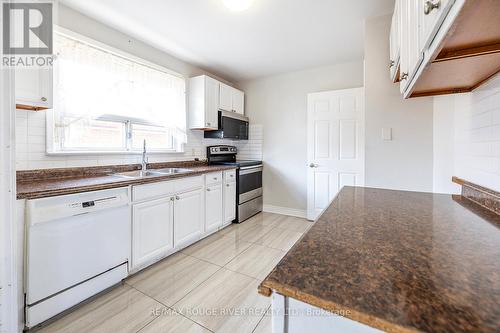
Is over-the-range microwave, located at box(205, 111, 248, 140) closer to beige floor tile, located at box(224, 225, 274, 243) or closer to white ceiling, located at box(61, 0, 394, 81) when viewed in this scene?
white ceiling, located at box(61, 0, 394, 81)

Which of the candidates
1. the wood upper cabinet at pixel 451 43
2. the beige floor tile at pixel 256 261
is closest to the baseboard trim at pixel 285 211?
the beige floor tile at pixel 256 261

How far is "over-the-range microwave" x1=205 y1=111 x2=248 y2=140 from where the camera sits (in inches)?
Result: 135

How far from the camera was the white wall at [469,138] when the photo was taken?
1011 millimetres

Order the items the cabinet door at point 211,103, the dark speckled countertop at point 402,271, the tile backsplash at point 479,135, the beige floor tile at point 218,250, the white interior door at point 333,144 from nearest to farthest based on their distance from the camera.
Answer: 1. the dark speckled countertop at point 402,271
2. the tile backsplash at point 479,135
3. the beige floor tile at point 218,250
4. the white interior door at point 333,144
5. the cabinet door at point 211,103

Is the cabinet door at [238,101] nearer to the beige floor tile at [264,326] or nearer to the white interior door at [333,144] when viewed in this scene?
the white interior door at [333,144]

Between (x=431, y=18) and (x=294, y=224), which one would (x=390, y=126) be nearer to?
(x=431, y=18)

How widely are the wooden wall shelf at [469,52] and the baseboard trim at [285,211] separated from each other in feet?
9.03

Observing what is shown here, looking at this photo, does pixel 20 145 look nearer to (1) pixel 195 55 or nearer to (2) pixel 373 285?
(1) pixel 195 55

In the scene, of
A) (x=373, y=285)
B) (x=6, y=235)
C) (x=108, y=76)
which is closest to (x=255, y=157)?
(x=108, y=76)

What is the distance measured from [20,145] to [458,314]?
253 centimetres

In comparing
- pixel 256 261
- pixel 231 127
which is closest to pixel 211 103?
pixel 231 127

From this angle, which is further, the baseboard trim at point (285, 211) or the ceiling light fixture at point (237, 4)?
the baseboard trim at point (285, 211)

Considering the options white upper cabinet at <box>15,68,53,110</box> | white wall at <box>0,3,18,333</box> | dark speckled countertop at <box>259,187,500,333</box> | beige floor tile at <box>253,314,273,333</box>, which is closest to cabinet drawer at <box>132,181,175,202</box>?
white wall at <box>0,3,18,333</box>

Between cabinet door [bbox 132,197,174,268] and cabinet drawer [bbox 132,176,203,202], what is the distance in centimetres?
6
